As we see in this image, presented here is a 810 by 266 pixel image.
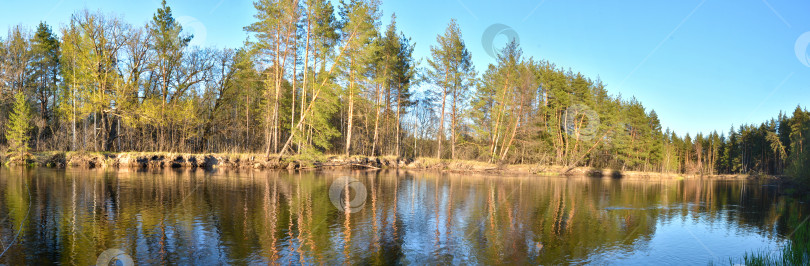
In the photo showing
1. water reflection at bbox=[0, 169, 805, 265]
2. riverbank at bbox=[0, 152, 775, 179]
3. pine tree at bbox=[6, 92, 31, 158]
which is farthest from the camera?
riverbank at bbox=[0, 152, 775, 179]

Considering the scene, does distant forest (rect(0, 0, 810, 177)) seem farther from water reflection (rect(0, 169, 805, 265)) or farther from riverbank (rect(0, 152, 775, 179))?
water reflection (rect(0, 169, 805, 265))

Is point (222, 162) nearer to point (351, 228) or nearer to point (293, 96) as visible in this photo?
point (293, 96)

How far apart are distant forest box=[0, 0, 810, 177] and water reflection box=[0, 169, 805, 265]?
61.7 ft

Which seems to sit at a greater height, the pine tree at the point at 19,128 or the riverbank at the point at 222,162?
the pine tree at the point at 19,128

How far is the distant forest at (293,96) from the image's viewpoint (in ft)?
129

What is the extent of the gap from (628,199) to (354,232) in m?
19.2

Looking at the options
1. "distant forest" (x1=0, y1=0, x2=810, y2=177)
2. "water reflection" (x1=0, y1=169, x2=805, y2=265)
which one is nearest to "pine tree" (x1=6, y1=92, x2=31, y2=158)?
"distant forest" (x1=0, y1=0, x2=810, y2=177)

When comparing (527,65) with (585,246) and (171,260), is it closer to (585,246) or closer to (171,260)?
(585,246)

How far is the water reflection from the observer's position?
33.8 ft

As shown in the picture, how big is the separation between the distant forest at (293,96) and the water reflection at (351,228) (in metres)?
18.8

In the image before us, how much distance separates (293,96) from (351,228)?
28.3m

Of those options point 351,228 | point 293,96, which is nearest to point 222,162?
point 293,96

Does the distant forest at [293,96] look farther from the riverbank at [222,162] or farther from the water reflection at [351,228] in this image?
the water reflection at [351,228]

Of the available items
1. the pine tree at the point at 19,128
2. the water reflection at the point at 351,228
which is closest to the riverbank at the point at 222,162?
the pine tree at the point at 19,128
